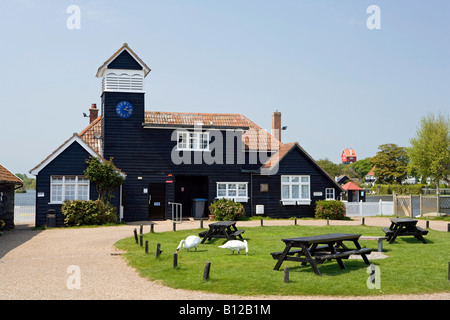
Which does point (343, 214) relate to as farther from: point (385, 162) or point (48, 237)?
point (385, 162)

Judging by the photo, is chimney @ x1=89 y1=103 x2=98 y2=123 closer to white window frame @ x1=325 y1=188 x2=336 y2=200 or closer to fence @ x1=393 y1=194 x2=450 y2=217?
white window frame @ x1=325 y1=188 x2=336 y2=200

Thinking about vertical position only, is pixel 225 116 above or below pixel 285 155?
above

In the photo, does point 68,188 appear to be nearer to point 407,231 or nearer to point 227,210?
point 227,210

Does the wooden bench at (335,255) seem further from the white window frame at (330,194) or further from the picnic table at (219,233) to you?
the white window frame at (330,194)

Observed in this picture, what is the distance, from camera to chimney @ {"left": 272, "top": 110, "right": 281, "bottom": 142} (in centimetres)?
3612

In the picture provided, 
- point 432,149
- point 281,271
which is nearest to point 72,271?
point 281,271

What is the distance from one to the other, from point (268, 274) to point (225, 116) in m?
21.9

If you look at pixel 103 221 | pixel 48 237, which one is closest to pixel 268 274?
pixel 48 237

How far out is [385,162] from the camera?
87688mm

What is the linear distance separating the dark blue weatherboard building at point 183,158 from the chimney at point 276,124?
425 cm

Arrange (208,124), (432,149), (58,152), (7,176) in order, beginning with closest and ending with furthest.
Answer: (7,176) → (58,152) → (208,124) → (432,149)

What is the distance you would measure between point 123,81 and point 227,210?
996 centimetres

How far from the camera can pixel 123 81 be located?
29547mm

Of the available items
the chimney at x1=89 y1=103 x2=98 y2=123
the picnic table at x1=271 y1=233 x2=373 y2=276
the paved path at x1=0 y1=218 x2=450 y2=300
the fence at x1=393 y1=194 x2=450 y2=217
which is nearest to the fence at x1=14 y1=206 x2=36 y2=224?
the chimney at x1=89 y1=103 x2=98 y2=123
